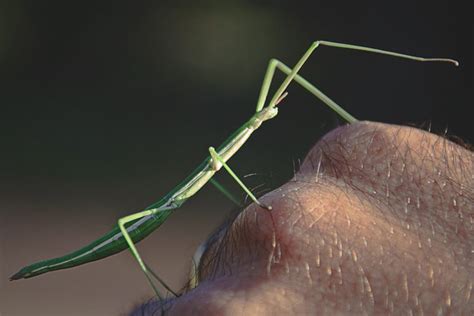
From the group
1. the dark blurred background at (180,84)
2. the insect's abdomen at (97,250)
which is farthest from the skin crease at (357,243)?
the dark blurred background at (180,84)

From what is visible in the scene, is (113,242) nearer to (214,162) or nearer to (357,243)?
(214,162)

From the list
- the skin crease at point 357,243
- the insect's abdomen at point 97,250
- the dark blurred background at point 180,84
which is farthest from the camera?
the dark blurred background at point 180,84

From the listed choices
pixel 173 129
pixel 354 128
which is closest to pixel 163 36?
pixel 173 129

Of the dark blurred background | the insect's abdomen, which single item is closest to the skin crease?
the insect's abdomen

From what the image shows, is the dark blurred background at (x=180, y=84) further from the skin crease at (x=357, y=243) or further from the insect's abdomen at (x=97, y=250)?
the skin crease at (x=357, y=243)

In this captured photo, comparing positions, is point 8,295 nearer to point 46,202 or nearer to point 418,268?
point 46,202

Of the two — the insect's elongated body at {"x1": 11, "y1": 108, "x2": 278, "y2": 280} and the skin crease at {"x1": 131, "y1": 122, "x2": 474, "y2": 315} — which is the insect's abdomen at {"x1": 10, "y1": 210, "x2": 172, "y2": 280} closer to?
the insect's elongated body at {"x1": 11, "y1": 108, "x2": 278, "y2": 280}

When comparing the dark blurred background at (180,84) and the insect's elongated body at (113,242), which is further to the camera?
the dark blurred background at (180,84)
